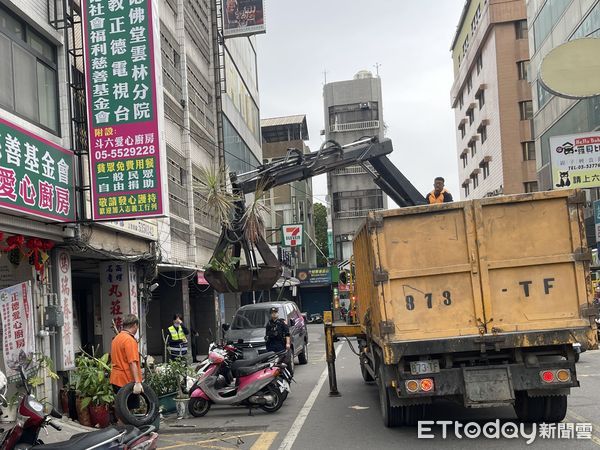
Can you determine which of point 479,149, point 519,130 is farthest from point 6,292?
point 479,149

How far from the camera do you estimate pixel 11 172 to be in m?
9.43

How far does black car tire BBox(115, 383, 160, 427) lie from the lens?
785 cm

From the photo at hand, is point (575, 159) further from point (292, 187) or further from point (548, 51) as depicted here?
point (292, 187)

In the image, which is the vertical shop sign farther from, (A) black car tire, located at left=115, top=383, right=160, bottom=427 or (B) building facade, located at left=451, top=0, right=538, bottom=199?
(B) building facade, located at left=451, top=0, right=538, bottom=199

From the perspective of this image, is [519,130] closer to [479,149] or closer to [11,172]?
[479,149]

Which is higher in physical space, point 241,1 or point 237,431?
point 241,1

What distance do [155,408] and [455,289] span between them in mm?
3910

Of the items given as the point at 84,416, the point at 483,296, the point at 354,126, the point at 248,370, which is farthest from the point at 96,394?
the point at 354,126

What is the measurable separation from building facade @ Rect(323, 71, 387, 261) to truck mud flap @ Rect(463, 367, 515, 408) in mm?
53561

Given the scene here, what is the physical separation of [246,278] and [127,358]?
3.26 meters

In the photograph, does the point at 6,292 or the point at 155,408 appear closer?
the point at 155,408

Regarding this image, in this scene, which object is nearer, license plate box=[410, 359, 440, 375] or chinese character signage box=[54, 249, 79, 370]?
license plate box=[410, 359, 440, 375]

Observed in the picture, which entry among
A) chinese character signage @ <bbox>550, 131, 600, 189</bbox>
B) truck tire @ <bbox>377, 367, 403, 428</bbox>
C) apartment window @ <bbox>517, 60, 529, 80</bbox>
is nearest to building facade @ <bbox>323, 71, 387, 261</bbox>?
apartment window @ <bbox>517, 60, 529, 80</bbox>

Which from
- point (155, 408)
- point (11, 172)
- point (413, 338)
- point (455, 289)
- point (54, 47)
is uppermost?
point (54, 47)
